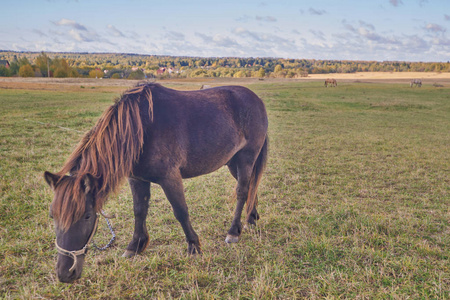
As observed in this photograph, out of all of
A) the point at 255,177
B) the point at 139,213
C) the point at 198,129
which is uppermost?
the point at 198,129

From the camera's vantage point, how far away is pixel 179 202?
→ 324 cm

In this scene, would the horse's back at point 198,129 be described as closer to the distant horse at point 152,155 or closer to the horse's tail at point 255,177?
the distant horse at point 152,155

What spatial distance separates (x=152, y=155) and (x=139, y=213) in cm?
91

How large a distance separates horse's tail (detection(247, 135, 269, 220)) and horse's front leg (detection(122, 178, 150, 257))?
5.03 feet

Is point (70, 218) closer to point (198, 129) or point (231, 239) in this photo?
point (198, 129)

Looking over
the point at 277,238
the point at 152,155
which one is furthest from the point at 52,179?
the point at 277,238

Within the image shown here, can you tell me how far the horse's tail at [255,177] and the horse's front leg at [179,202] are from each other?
1.13m

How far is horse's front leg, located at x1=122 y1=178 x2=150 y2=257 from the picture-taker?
3.46 metres

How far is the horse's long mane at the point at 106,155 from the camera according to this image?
2318 millimetres

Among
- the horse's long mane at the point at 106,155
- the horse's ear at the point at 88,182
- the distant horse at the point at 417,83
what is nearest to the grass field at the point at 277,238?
the horse's long mane at the point at 106,155

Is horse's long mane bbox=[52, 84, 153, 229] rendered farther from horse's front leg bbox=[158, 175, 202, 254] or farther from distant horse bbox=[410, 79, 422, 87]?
distant horse bbox=[410, 79, 422, 87]

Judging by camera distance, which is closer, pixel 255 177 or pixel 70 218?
pixel 70 218

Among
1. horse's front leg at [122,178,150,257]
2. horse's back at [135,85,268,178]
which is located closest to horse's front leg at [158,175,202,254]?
horse's back at [135,85,268,178]

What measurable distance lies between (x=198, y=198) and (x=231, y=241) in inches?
67.1
